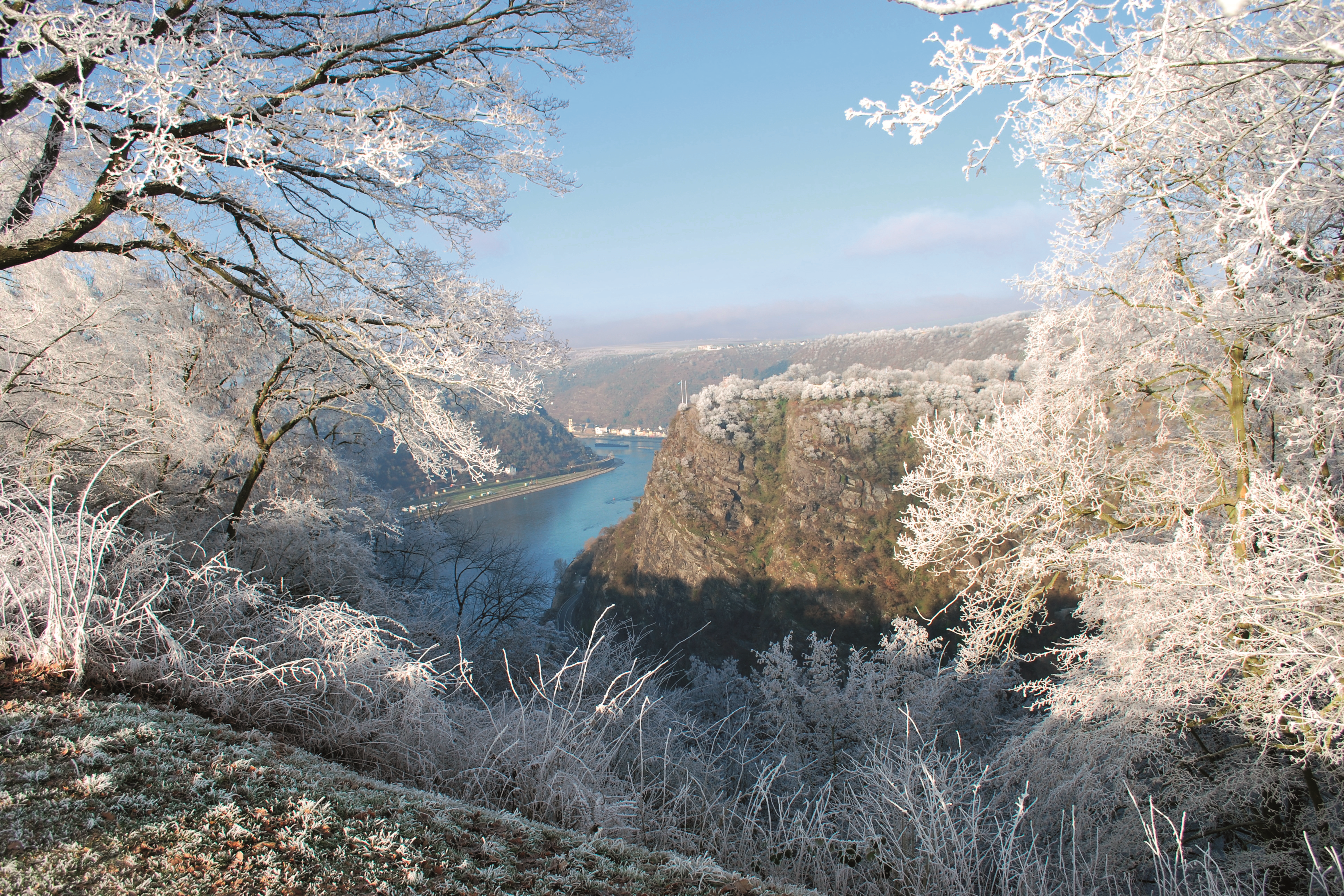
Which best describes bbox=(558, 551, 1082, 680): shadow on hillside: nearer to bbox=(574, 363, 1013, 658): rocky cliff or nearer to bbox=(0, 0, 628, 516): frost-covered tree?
bbox=(574, 363, 1013, 658): rocky cliff

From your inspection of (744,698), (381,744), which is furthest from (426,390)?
(744,698)

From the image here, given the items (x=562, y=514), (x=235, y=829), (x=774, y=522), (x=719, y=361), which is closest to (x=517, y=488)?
(x=562, y=514)

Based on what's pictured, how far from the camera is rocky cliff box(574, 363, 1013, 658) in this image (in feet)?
110

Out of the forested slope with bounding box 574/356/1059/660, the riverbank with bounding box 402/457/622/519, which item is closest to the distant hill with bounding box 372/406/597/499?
the riverbank with bounding box 402/457/622/519

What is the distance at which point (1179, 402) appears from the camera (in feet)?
13.7

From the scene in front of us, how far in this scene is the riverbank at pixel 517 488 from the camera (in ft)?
177

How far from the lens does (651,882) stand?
1.87 m

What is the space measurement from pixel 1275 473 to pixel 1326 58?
2538 mm

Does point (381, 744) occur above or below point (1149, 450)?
below

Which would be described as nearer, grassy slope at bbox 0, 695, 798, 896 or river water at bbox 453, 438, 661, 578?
grassy slope at bbox 0, 695, 798, 896

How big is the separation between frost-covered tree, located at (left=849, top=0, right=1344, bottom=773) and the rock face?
87.9 feet

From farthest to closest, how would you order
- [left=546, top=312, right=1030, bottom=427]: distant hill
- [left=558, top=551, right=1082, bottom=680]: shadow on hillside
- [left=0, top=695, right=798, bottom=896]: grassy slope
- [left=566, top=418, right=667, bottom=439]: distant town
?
[left=566, top=418, right=667, bottom=439]: distant town, [left=546, top=312, right=1030, bottom=427]: distant hill, [left=558, top=551, right=1082, bottom=680]: shadow on hillside, [left=0, top=695, right=798, bottom=896]: grassy slope

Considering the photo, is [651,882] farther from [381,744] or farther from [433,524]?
[433,524]

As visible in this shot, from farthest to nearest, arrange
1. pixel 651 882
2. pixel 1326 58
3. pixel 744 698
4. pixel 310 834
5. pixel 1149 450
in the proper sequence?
pixel 744 698
pixel 1149 450
pixel 1326 58
pixel 651 882
pixel 310 834
